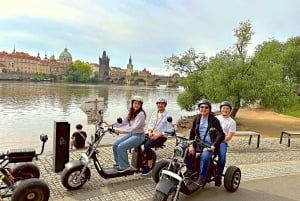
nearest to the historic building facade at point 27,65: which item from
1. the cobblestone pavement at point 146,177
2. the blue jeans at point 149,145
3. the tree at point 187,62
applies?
the tree at point 187,62

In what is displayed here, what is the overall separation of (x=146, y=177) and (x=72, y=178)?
153 cm

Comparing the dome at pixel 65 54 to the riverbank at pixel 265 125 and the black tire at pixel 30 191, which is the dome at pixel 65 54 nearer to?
the riverbank at pixel 265 125

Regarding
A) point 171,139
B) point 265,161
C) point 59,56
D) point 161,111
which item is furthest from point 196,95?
point 59,56

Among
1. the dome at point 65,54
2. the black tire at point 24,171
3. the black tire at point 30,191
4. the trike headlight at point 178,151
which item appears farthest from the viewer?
the dome at point 65,54

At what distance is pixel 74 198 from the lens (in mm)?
4645

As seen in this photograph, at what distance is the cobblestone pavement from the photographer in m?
4.85

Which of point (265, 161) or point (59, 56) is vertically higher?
point (59, 56)

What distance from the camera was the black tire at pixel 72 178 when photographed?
4.85 metres

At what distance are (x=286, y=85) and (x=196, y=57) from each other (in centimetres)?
895

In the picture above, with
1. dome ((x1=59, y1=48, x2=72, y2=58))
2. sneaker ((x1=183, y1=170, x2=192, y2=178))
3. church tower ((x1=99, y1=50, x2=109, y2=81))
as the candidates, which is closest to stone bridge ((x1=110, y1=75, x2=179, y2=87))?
church tower ((x1=99, y1=50, x2=109, y2=81))

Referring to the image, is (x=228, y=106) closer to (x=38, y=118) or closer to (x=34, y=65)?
(x=38, y=118)

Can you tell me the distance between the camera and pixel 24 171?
4.98 m

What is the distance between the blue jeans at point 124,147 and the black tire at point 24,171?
1416mm

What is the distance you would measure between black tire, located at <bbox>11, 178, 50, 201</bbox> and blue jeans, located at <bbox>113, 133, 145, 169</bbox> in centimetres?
160
